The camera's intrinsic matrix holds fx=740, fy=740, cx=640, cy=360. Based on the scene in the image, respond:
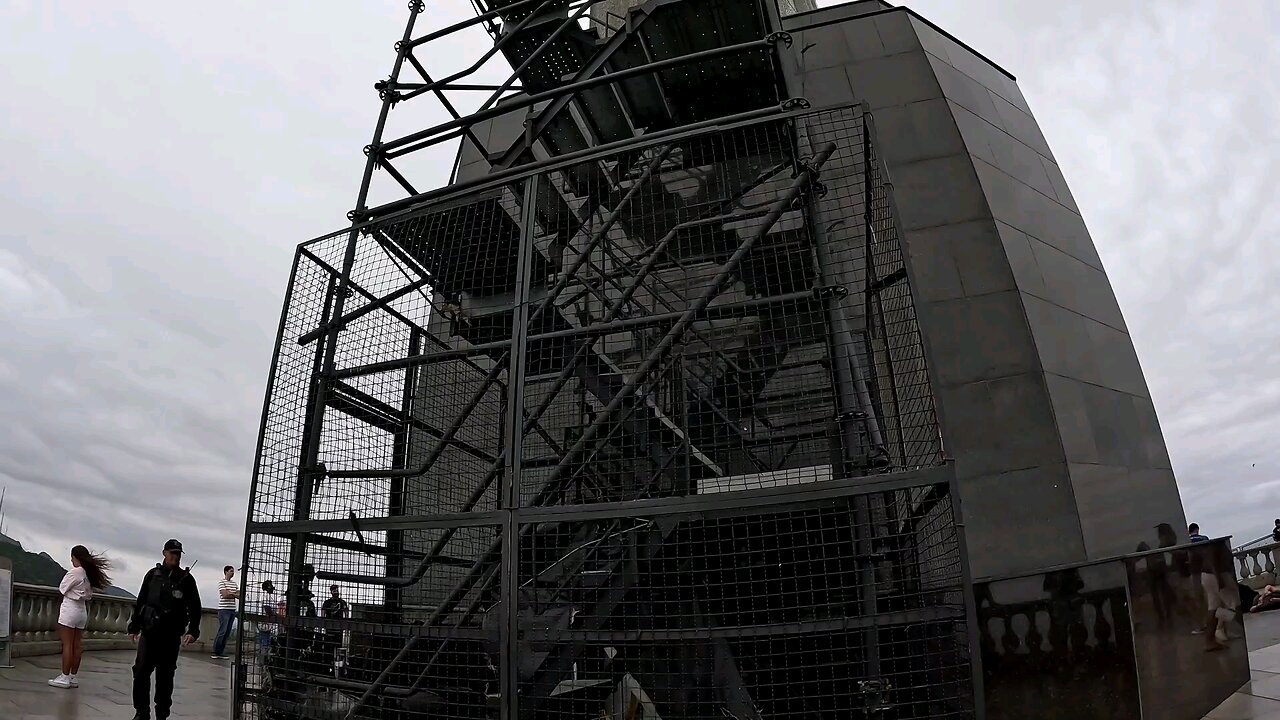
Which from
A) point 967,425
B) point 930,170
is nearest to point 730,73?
point 930,170

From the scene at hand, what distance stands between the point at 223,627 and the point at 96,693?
16.1ft

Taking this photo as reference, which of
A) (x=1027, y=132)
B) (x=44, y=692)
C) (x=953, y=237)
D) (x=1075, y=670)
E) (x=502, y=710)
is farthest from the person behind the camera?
(x=1027, y=132)

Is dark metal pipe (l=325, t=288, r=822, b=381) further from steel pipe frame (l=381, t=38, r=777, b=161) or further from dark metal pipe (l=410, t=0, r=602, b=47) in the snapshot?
dark metal pipe (l=410, t=0, r=602, b=47)

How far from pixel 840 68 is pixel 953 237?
2.77m

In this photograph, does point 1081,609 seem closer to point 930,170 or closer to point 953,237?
point 953,237

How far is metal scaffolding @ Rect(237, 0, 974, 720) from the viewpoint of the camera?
464cm

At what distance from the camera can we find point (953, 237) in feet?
27.0

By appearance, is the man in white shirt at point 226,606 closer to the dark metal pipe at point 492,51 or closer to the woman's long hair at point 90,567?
the woman's long hair at point 90,567

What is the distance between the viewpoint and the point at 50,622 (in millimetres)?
11805

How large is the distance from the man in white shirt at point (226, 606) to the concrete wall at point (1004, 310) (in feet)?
37.7

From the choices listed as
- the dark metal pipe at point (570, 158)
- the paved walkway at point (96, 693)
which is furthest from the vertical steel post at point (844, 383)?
the paved walkway at point (96, 693)

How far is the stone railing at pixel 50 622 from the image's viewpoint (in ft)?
36.1

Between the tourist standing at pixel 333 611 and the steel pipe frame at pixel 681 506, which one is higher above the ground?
the steel pipe frame at pixel 681 506

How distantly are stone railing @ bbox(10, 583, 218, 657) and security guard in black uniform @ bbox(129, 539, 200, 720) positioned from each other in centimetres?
587
